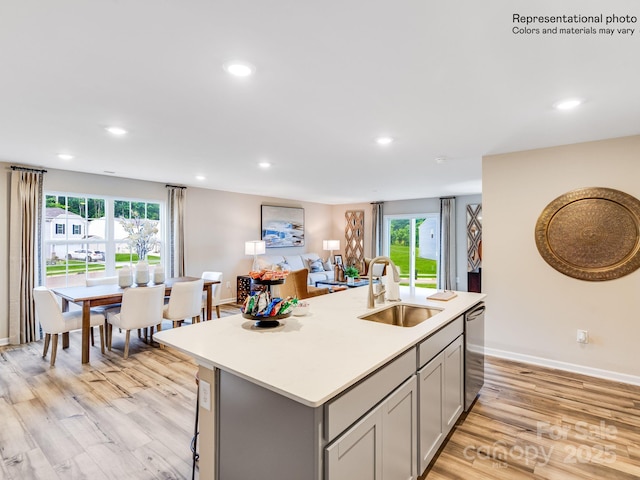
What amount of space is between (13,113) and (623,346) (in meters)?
5.55

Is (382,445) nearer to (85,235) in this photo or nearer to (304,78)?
(304,78)

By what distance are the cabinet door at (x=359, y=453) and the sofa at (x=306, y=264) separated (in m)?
5.73

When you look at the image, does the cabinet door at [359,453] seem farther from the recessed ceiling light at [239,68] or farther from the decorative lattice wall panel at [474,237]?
the decorative lattice wall panel at [474,237]

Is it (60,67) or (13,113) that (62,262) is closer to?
(13,113)

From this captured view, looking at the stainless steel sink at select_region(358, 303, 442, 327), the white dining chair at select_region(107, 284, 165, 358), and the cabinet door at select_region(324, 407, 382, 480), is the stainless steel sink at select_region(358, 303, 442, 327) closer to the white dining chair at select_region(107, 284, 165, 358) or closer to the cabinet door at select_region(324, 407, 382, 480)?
the cabinet door at select_region(324, 407, 382, 480)

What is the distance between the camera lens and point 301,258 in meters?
8.10

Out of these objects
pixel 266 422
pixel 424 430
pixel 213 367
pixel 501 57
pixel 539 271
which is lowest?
pixel 424 430

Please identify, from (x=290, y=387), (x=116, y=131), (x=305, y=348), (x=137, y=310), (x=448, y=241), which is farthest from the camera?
(x=448, y=241)

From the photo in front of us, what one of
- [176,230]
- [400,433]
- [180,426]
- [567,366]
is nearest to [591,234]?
[567,366]

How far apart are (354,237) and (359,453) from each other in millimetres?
8010

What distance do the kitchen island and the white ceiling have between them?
1467 millimetres

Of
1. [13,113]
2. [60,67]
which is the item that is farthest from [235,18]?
[13,113]

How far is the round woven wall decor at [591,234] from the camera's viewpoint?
3.01 m

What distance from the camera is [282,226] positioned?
7.98 metres
